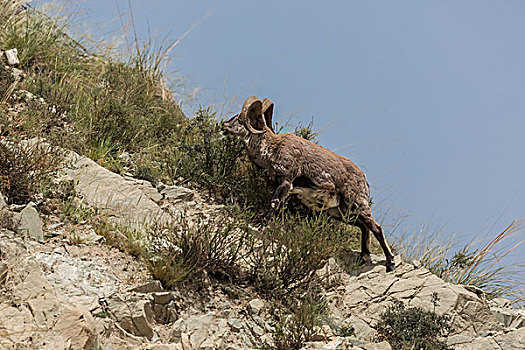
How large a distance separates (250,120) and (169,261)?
2958 mm

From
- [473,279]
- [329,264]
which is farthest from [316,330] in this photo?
[473,279]

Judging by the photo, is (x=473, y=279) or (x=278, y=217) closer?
(x=278, y=217)

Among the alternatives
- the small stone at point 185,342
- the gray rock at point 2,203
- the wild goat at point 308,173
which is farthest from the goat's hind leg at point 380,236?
the gray rock at point 2,203

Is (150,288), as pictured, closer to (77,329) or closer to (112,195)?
(77,329)

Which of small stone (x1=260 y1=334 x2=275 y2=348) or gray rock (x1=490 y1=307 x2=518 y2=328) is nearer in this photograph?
small stone (x1=260 y1=334 x2=275 y2=348)

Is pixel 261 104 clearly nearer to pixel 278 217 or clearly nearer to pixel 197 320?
pixel 278 217

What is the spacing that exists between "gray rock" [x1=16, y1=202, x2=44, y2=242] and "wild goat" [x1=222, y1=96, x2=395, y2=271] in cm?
300

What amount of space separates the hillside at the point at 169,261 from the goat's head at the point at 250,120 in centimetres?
67

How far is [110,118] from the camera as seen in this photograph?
949 centimetres

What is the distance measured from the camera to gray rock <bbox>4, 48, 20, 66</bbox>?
32.6ft

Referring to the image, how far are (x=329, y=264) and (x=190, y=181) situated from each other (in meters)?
2.70

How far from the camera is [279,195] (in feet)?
25.6

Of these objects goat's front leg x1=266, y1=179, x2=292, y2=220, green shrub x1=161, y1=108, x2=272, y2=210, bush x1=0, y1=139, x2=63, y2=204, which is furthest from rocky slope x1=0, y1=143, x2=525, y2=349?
green shrub x1=161, y1=108, x2=272, y2=210

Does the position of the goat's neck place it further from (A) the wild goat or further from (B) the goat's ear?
(B) the goat's ear
